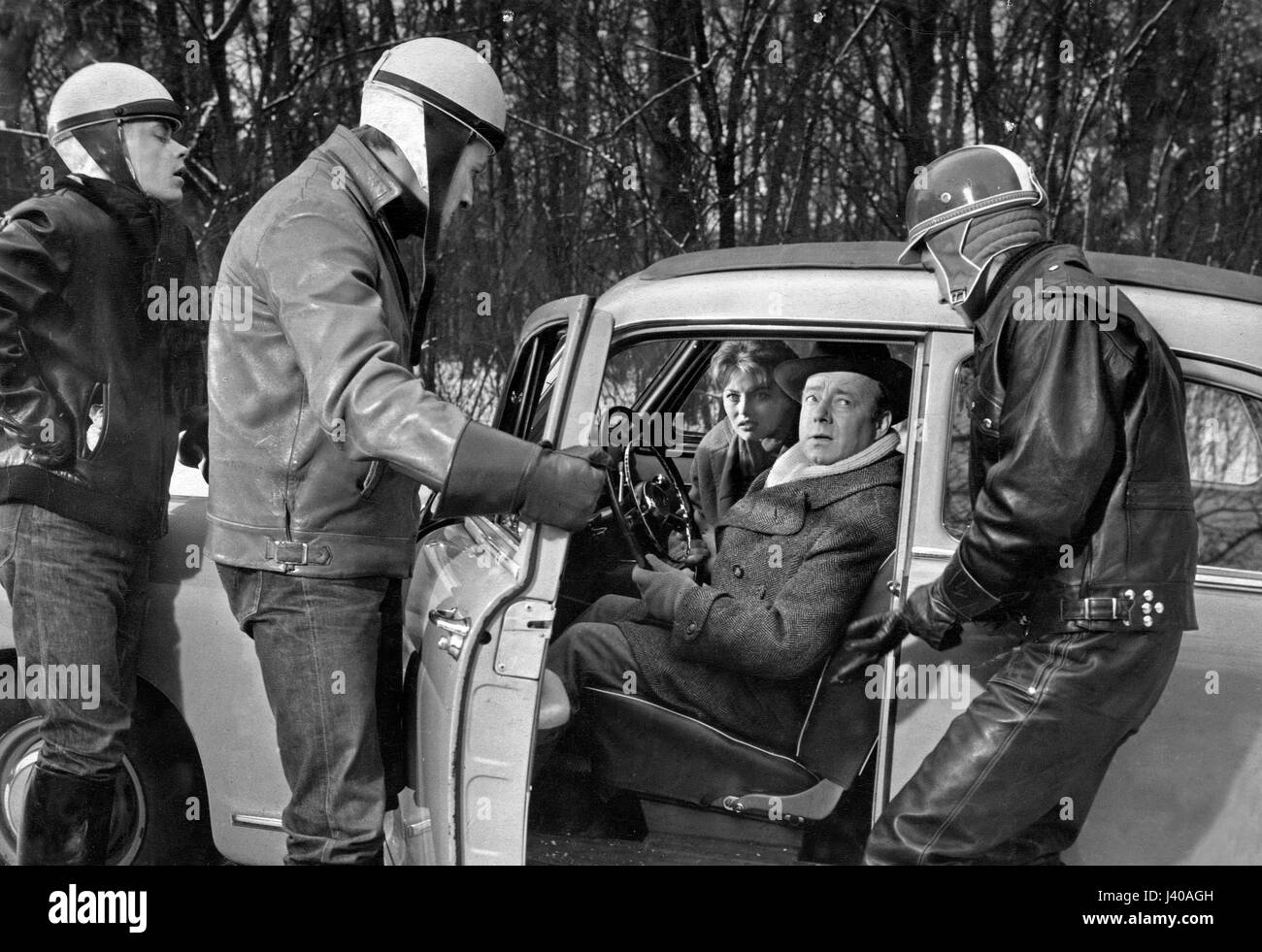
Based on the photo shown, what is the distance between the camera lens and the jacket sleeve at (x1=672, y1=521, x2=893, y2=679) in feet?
8.66

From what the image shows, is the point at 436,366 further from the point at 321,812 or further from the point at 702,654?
the point at 321,812

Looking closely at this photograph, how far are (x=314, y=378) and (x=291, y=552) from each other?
38 centimetres

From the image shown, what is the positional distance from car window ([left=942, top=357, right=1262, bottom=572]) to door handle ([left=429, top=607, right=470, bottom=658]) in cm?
111

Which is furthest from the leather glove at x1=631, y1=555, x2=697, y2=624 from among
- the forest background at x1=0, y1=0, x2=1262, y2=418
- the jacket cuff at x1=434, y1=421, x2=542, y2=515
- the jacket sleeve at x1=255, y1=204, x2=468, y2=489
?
the forest background at x1=0, y1=0, x2=1262, y2=418

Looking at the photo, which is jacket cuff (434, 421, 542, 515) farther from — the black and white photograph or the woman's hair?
the woman's hair

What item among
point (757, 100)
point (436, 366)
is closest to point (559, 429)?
point (436, 366)

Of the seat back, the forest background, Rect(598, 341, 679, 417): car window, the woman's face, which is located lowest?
the seat back

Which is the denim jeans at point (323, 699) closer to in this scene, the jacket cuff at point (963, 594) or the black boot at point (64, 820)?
the black boot at point (64, 820)

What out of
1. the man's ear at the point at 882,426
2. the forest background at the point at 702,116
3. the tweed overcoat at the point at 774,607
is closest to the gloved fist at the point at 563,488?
the tweed overcoat at the point at 774,607

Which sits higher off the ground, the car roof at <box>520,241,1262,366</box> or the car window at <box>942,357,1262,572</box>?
the car roof at <box>520,241,1262,366</box>

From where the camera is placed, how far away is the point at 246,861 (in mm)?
2738

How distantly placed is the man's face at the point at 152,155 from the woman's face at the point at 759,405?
1.58 m

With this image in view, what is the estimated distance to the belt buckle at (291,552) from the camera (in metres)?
2.22
